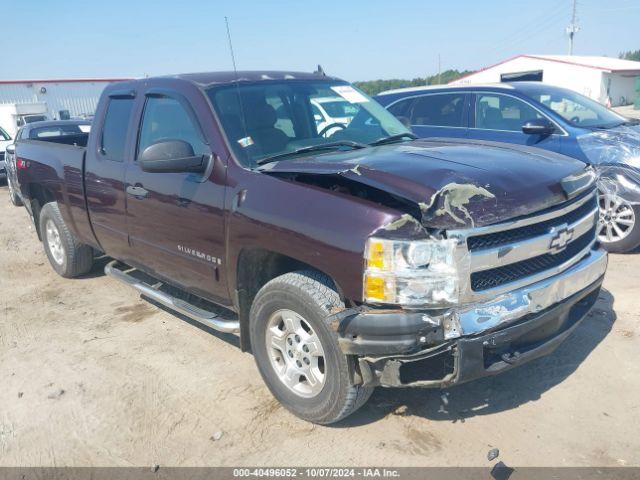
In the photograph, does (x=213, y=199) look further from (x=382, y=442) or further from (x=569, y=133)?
(x=569, y=133)

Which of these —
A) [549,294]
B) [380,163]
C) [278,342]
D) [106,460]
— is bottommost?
[106,460]

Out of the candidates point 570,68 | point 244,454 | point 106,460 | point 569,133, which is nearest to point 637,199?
point 569,133

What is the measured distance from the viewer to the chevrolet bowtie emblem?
2.95 m

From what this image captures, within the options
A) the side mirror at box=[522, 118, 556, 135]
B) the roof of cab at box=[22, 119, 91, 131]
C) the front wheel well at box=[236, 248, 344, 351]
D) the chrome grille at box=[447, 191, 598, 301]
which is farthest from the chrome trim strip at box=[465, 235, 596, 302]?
the roof of cab at box=[22, 119, 91, 131]

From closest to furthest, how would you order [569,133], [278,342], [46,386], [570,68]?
[278,342] < [46,386] < [569,133] < [570,68]

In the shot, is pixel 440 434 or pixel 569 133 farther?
pixel 569 133

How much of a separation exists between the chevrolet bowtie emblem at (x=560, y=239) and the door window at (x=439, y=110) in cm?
446

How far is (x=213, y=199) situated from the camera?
3477 mm

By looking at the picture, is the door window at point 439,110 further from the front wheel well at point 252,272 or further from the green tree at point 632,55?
the green tree at point 632,55

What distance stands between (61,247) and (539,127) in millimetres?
5504

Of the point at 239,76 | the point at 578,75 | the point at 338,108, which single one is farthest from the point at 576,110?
the point at 578,75

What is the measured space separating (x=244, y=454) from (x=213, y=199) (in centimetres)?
152

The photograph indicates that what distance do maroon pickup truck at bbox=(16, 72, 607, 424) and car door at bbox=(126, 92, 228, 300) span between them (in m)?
0.02

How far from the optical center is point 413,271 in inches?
101
